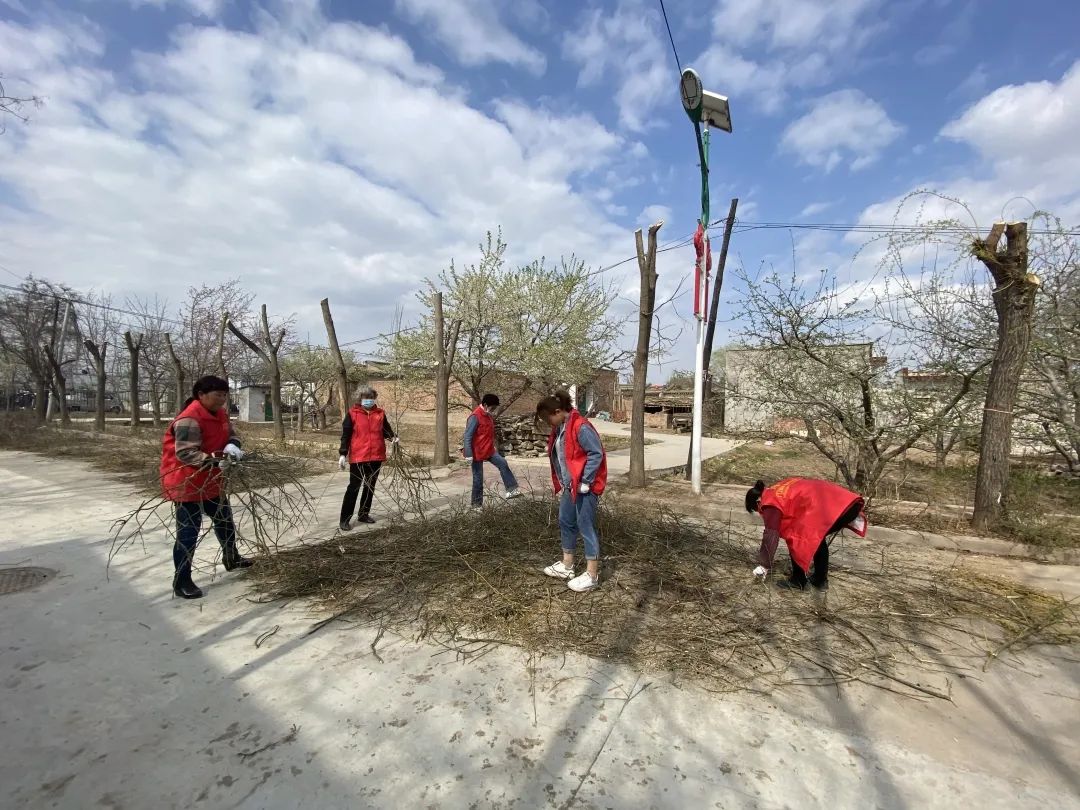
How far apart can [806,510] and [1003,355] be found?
3953 millimetres

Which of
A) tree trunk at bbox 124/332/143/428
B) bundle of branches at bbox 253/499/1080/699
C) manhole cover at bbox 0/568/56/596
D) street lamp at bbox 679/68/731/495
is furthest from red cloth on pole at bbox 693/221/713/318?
tree trunk at bbox 124/332/143/428

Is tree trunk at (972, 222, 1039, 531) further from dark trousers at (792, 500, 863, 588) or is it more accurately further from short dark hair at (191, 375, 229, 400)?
short dark hair at (191, 375, 229, 400)

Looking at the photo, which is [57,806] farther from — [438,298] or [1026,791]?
[438,298]

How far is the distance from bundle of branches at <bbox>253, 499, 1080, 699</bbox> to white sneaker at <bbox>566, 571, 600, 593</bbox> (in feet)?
0.21

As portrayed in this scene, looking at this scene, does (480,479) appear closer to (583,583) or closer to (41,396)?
(583,583)

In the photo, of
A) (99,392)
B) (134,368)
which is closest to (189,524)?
(134,368)

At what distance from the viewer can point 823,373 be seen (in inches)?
297

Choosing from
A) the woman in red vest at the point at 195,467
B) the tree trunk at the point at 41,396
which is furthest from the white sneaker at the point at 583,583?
the tree trunk at the point at 41,396

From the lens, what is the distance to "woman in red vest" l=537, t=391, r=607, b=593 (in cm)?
415

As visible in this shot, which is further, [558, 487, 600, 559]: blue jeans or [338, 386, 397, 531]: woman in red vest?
[338, 386, 397, 531]: woman in red vest

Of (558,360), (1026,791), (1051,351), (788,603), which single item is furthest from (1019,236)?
(558,360)

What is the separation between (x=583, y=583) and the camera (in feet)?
13.8

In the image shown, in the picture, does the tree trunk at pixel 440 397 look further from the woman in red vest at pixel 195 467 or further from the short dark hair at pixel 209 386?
the short dark hair at pixel 209 386

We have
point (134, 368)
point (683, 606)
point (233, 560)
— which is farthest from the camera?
point (134, 368)
